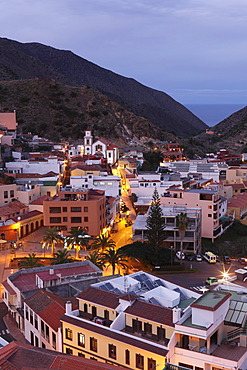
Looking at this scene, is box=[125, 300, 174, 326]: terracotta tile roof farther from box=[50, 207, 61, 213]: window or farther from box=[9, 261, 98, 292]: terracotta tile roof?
box=[50, 207, 61, 213]: window

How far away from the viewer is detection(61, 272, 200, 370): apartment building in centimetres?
1562

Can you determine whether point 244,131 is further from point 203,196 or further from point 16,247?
point 16,247

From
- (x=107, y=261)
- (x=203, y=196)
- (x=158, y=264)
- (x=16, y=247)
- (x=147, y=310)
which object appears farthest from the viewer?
(x=203, y=196)

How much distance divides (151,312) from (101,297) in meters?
2.51

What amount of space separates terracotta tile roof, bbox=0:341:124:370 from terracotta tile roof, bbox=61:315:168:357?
75.1 inches

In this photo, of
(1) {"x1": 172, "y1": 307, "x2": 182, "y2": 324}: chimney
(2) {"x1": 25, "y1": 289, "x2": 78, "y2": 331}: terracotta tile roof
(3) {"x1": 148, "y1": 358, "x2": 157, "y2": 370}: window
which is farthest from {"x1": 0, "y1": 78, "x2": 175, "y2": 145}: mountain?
(3) {"x1": 148, "y1": 358, "x2": 157, "y2": 370}: window

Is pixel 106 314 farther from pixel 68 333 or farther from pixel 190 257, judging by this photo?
pixel 190 257

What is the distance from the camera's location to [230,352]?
48.3ft

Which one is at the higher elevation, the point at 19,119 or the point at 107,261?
the point at 19,119

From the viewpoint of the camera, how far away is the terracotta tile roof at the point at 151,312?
631 inches

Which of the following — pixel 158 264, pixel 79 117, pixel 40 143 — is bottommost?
pixel 158 264

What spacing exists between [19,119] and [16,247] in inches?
2337

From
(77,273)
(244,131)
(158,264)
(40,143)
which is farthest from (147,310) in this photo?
(244,131)

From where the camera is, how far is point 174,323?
51.3ft
